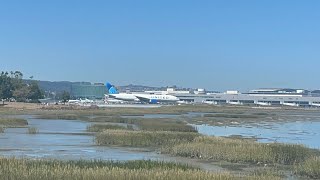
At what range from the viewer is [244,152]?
35.2 m

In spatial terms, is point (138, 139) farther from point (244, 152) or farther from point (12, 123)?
point (12, 123)

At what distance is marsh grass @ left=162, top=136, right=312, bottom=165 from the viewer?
3494 cm

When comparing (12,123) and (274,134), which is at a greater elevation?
(12,123)

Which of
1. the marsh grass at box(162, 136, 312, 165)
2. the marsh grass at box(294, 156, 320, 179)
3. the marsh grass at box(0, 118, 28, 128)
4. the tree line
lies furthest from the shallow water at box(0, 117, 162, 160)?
the tree line

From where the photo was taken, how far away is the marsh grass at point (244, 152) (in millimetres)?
34938

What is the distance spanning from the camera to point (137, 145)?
1769 inches

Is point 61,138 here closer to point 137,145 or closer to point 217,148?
point 137,145

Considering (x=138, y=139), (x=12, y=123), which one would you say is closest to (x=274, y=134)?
(x=138, y=139)

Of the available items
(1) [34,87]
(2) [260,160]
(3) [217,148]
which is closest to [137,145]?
(3) [217,148]

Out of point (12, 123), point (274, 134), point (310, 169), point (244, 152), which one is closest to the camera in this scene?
point (310, 169)

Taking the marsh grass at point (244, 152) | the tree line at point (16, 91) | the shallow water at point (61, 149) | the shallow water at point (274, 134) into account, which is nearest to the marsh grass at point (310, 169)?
the marsh grass at point (244, 152)

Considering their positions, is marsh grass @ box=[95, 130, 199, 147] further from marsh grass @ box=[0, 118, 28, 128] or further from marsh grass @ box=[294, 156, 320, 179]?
marsh grass @ box=[0, 118, 28, 128]

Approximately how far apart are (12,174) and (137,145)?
950 inches

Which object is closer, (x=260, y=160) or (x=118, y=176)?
(x=118, y=176)
